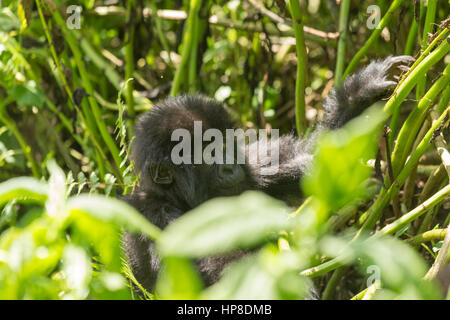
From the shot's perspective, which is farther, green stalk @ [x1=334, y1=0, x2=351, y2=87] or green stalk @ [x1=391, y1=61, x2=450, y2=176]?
green stalk @ [x1=334, y1=0, x2=351, y2=87]

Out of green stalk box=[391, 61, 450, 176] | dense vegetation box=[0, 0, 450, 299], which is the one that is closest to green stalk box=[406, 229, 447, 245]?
dense vegetation box=[0, 0, 450, 299]

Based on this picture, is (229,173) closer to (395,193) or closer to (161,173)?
(161,173)

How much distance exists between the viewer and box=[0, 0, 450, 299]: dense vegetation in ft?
2.06

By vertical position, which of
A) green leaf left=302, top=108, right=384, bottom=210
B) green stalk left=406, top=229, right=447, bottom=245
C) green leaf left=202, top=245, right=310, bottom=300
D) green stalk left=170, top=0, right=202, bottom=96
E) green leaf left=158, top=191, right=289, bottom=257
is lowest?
green stalk left=406, top=229, right=447, bottom=245

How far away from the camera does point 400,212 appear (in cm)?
228

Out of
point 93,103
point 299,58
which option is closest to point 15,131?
point 93,103

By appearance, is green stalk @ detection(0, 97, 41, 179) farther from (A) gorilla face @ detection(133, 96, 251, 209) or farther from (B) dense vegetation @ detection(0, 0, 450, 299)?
(A) gorilla face @ detection(133, 96, 251, 209)

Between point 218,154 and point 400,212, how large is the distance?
32.3 inches

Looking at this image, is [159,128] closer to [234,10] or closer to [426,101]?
[426,101]

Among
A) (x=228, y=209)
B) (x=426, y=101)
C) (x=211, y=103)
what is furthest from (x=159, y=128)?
(x=228, y=209)

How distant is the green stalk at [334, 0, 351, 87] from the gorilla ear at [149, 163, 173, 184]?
2.70 feet

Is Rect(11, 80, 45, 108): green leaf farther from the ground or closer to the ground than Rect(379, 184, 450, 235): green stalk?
farther from the ground

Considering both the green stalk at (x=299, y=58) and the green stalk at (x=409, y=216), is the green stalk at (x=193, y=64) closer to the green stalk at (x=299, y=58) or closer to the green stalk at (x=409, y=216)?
the green stalk at (x=299, y=58)
